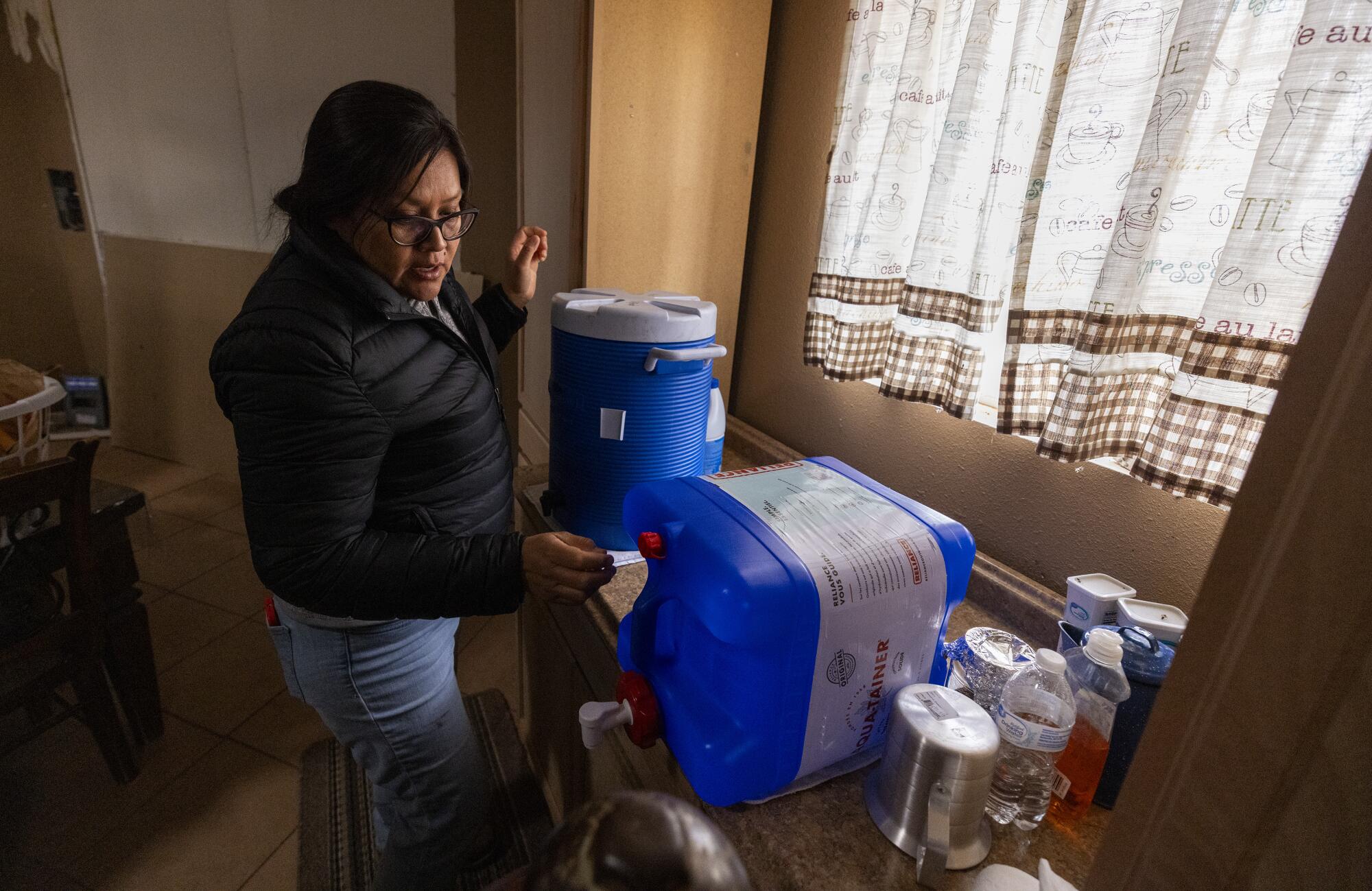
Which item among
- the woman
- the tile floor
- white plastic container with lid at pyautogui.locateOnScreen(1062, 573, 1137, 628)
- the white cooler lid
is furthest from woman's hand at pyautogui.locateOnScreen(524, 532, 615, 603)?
the tile floor

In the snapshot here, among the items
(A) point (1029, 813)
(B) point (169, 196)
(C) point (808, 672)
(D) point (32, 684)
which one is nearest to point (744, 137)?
(C) point (808, 672)

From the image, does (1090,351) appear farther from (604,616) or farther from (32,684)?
(32,684)

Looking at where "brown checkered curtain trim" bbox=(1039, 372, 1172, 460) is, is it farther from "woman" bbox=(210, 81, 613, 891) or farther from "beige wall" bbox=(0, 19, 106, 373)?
"beige wall" bbox=(0, 19, 106, 373)

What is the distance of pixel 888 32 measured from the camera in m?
1.09

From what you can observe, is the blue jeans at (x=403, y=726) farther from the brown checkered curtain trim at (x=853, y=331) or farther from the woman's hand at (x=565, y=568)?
the brown checkered curtain trim at (x=853, y=331)

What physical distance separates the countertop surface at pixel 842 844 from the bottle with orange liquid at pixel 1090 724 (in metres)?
0.03

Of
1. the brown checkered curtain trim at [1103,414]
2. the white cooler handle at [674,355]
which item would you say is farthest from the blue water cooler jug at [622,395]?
the brown checkered curtain trim at [1103,414]

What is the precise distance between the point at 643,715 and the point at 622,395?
513 millimetres

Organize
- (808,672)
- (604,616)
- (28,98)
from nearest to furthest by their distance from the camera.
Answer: (808,672) → (604,616) → (28,98)

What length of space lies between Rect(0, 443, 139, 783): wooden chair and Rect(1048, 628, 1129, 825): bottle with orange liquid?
1.76 meters

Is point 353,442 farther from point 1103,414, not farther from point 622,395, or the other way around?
point 1103,414

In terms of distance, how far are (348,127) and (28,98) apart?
361 cm

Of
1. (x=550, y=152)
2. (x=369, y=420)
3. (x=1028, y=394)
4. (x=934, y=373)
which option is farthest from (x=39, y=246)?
(x=1028, y=394)

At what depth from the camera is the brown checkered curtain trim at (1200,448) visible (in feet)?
2.36
